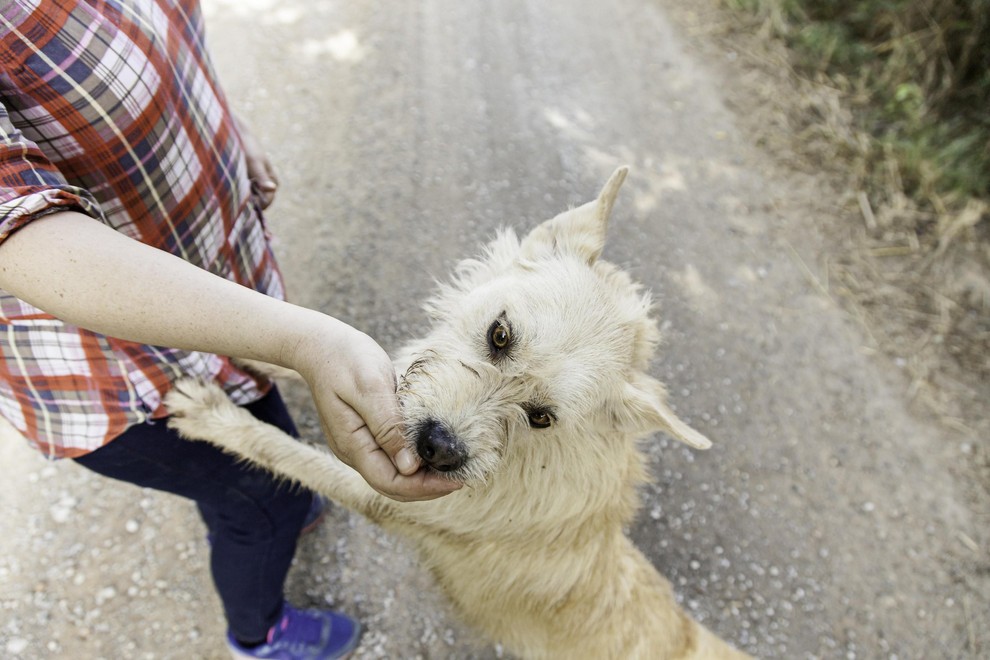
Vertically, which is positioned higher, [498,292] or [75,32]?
[75,32]

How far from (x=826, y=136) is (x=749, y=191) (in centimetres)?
101

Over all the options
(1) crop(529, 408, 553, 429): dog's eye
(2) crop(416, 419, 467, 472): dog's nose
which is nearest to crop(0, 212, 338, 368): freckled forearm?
(2) crop(416, 419, 467, 472): dog's nose

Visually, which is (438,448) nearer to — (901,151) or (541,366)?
(541,366)

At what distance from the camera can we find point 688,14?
6.36 m

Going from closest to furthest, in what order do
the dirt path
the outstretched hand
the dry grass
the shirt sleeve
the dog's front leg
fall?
the shirt sleeve, the outstretched hand, the dog's front leg, the dirt path, the dry grass

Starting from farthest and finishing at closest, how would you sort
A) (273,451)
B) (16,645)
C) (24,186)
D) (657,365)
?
1. (657,365)
2. (16,645)
3. (273,451)
4. (24,186)

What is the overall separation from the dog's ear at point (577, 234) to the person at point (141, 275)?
97 centimetres

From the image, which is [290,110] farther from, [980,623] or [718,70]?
[980,623]

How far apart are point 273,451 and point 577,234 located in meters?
1.33

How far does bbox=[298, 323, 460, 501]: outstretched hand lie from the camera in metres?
1.33

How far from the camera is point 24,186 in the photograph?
1119mm

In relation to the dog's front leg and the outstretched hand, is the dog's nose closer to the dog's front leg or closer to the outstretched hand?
the outstretched hand

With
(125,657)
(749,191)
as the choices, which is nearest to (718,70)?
(749,191)

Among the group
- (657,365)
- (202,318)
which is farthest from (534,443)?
(657,365)
